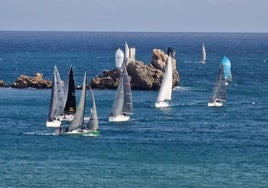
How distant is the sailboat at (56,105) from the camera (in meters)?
116

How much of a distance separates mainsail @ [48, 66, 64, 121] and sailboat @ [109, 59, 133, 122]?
7.21m

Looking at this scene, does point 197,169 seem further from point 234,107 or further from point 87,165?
point 234,107

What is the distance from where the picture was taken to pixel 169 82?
144125 millimetres

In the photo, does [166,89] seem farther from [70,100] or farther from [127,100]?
[70,100]

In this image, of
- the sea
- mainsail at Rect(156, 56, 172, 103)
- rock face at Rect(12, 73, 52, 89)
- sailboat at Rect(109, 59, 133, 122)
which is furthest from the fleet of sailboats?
rock face at Rect(12, 73, 52, 89)

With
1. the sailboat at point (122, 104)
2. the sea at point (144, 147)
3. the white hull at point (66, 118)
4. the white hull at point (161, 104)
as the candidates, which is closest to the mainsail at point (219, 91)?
the sea at point (144, 147)

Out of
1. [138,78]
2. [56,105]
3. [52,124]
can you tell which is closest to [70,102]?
[56,105]

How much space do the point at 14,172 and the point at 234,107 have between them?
58.4 metres

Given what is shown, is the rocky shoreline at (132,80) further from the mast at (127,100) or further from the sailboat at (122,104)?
the sailboat at (122,104)

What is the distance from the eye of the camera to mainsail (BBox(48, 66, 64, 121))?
4601 inches

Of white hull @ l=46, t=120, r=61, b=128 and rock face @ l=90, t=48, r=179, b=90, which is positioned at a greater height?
rock face @ l=90, t=48, r=179, b=90

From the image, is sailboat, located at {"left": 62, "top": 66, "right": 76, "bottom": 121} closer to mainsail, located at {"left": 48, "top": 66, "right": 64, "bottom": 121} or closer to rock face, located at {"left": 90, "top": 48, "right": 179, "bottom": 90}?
mainsail, located at {"left": 48, "top": 66, "right": 64, "bottom": 121}

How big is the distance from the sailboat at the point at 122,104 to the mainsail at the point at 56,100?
23.7 feet

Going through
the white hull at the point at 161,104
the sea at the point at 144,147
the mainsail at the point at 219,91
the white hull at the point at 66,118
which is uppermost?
the mainsail at the point at 219,91
